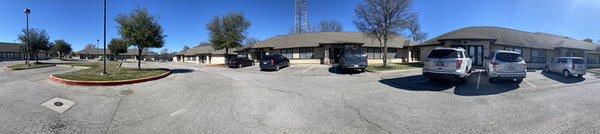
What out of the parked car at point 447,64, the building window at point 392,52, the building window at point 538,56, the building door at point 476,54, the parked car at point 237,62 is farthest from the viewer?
the building window at point 392,52

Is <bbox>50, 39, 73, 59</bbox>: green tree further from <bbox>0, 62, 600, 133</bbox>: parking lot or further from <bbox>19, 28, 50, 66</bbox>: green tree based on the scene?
<bbox>0, 62, 600, 133</bbox>: parking lot

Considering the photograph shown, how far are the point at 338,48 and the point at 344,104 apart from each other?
24.2m

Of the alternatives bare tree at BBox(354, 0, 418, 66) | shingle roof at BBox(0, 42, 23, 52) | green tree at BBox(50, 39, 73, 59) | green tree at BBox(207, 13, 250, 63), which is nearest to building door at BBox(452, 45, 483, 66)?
bare tree at BBox(354, 0, 418, 66)

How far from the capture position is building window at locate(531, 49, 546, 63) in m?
30.7

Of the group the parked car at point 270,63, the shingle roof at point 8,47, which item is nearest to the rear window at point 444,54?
the parked car at point 270,63

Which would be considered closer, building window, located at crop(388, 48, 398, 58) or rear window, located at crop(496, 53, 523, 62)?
rear window, located at crop(496, 53, 523, 62)

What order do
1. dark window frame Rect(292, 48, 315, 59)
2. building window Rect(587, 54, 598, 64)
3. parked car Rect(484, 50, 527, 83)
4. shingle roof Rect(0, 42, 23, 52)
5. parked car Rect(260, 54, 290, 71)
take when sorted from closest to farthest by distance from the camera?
parked car Rect(484, 50, 527, 83)
parked car Rect(260, 54, 290, 71)
dark window frame Rect(292, 48, 315, 59)
building window Rect(587, 54, 598, 64)
shingle roof Rect(0, 42, 23, 52)

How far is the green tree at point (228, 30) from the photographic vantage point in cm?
3675

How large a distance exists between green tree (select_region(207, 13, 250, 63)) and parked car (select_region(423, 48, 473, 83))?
89.0ft

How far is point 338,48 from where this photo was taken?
32.5 meters

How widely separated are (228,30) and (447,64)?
96.3 feet

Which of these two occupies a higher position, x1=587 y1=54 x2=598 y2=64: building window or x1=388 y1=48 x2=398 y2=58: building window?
x1=388 y1=48 x2=398 y2=58: building window

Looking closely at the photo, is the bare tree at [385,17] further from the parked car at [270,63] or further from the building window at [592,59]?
the building window at [592,59]

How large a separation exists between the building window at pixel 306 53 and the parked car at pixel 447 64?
68.4 ft
